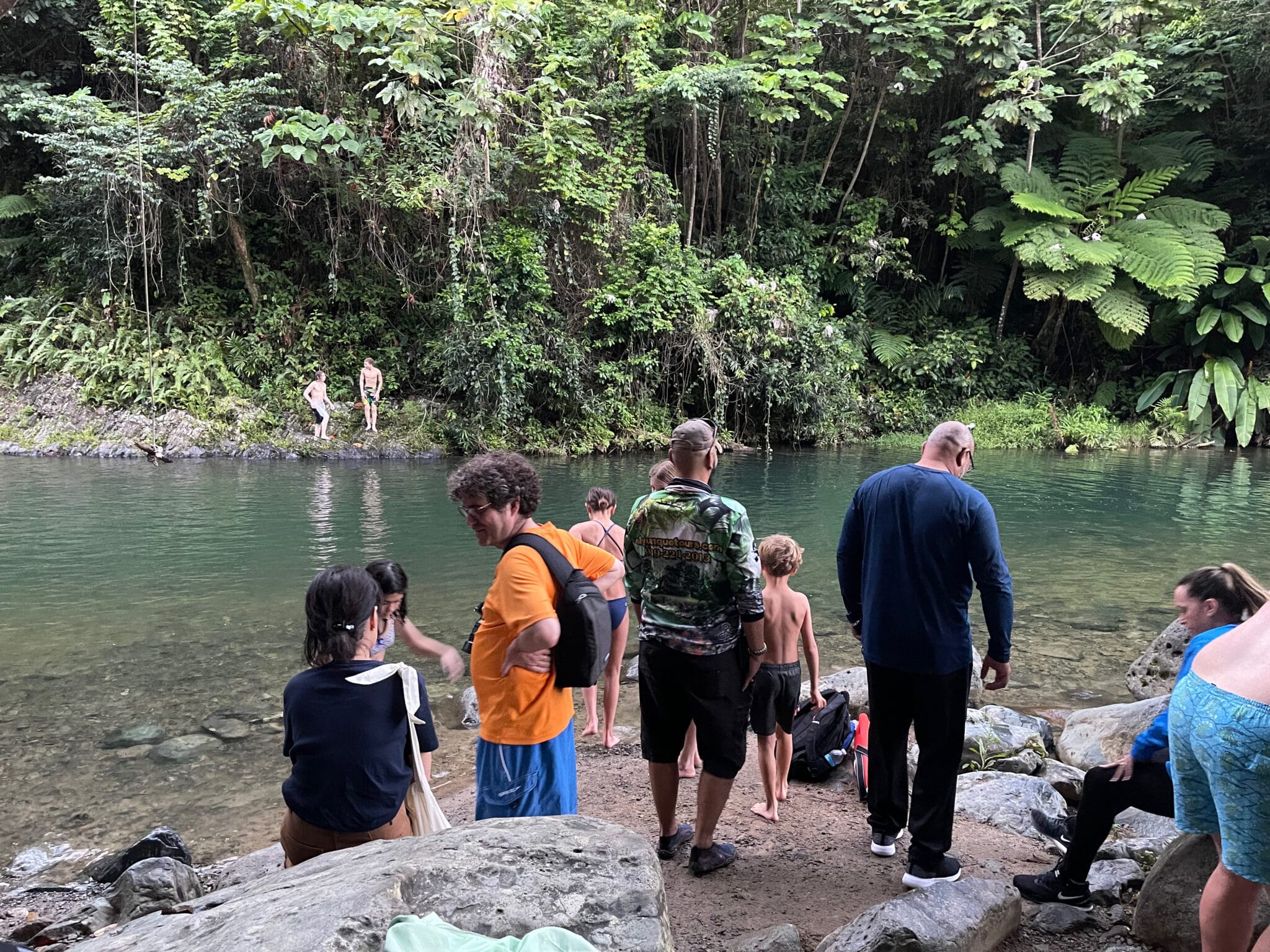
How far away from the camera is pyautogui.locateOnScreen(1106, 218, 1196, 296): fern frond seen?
61.6 ft

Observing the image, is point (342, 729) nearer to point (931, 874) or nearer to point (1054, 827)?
point (931, 874)

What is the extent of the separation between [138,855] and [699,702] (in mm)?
2681

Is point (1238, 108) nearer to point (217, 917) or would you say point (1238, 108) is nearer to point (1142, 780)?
point (1142, 780)

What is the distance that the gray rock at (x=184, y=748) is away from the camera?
5.04 meters

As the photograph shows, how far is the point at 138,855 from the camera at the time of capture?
151 inches

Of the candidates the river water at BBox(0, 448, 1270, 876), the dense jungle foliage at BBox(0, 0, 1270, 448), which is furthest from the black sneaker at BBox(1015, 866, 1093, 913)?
the dense jungle foliage at BBox(0, 0, 1270, 448)

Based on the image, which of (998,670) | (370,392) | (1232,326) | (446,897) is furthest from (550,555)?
(1232,326)

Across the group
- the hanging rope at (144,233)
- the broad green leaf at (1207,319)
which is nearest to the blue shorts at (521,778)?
the hanging rope at (144,233)

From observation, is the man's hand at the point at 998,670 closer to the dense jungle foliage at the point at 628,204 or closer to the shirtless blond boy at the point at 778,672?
the shirtless blond boy at the point at 778,672

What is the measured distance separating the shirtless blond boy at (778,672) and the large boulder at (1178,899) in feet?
4.83

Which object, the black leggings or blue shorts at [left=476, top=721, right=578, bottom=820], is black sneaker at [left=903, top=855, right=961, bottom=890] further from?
blue shorts at [left=476, top=721, right=578, bottom=820]

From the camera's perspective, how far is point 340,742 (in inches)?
98.3

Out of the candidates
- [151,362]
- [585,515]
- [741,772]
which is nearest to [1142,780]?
[741,772]

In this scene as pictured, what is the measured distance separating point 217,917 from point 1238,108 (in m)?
27.5
